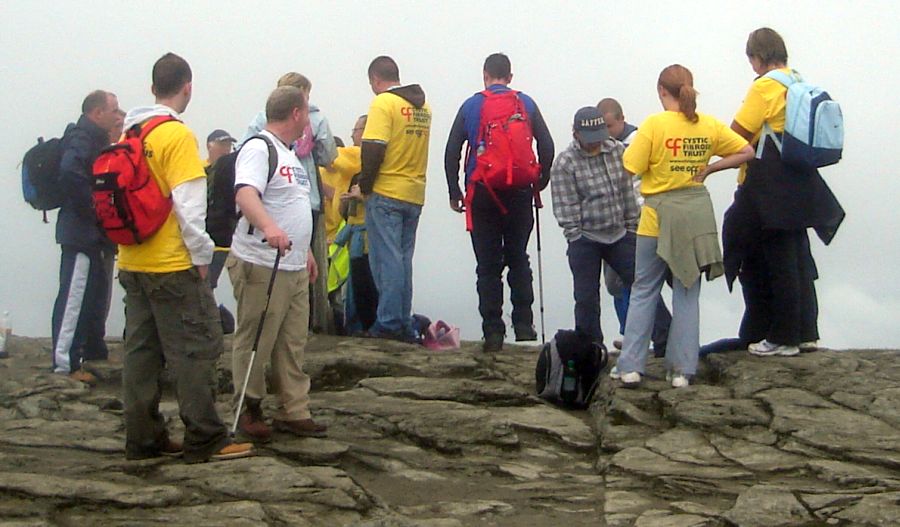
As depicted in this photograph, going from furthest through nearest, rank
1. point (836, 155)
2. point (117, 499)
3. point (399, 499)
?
point (836, 155) < point (399, 499) < point (117, 499)

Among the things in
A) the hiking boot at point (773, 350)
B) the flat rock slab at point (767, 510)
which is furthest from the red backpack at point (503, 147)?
the flat rock slab at point (767, 510)

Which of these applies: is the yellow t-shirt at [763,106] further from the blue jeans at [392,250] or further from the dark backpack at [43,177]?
the dark backpack at [43,177]

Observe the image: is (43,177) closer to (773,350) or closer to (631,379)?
(631,379)

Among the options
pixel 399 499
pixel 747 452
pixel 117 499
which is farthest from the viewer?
pixel 747 452

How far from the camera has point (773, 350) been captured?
10180 mm

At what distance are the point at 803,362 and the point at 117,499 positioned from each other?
19.1 ft

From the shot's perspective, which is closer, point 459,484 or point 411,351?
point 459,484

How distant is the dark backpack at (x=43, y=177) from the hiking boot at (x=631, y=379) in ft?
15.8

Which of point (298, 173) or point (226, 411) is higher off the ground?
point (298, 173)

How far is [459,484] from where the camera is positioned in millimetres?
7699

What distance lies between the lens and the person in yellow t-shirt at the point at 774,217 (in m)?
9.72

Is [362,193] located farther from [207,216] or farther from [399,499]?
[399,499]

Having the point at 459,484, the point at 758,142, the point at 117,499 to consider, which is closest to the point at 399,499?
the point at 459,484

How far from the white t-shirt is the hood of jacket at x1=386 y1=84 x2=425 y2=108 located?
3.26 meters
